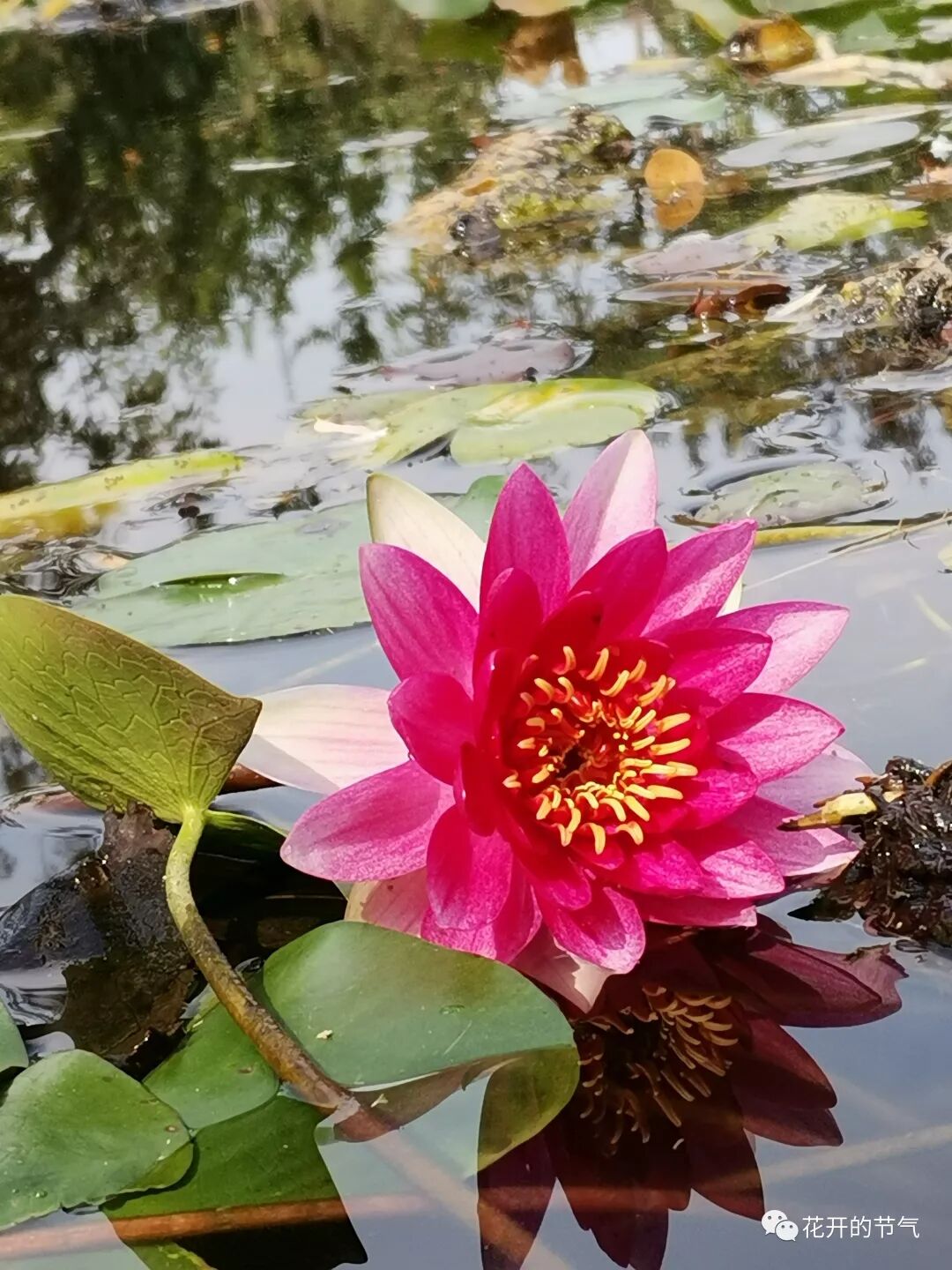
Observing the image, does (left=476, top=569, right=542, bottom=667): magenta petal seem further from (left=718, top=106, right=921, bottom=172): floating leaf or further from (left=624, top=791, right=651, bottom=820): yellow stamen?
(left=718, top=106, right=921, bottom=172): floating leaf

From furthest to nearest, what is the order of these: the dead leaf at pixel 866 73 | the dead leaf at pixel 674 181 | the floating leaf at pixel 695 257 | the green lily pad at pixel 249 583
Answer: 1. the dead leaf at pixel 866 73
2. the dead leaf at pixel 674 181
3. the floating leaf at pixel 695 257
4. the green lily pad at pixel 249 583

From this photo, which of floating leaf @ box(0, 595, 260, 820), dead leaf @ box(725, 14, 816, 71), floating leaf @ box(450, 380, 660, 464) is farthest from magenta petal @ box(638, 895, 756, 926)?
dead leaf @ box(725, 14, 816, 71)

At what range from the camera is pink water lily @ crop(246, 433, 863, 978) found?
24.1 inches

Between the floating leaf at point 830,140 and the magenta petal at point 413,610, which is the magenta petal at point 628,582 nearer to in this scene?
the magenta petal at point 413,610

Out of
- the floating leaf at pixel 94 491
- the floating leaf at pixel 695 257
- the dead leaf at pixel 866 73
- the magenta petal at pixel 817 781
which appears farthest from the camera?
the dead leaf at pixel 866 73

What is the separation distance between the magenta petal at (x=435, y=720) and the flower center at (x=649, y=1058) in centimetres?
15

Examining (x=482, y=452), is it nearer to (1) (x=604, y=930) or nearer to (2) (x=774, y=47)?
(1) (x=604, y=930)

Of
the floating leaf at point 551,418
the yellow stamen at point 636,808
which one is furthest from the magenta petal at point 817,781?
the floating leaf at point 551,418

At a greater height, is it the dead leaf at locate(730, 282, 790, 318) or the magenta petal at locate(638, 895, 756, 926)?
the dead leaf at locate(730, 282, 790, 318)

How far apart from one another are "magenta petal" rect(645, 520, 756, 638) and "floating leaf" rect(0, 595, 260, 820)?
0.23m

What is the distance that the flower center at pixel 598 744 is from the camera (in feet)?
2.03

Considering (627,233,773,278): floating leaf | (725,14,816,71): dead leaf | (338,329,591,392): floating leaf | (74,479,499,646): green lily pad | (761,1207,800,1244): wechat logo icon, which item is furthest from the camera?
(725,14,816,71): dead leaf

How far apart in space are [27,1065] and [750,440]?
98 cm

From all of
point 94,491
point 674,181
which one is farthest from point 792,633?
point 674,181
